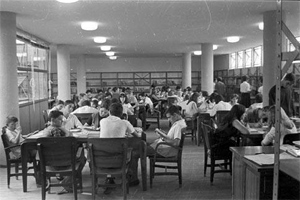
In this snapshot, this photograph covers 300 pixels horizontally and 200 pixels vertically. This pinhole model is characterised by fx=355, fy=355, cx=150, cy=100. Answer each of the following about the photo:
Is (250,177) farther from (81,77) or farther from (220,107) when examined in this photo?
(81,77)

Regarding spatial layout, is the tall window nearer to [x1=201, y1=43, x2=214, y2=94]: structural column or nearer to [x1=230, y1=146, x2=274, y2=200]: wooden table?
[x1=201, y1=43, x2=214, y2=94]: structural column

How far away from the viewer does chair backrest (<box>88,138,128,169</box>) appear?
3.18 meters

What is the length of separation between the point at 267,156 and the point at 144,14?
4010 mm

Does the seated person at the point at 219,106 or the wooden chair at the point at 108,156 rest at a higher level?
the seated person at the point at 219,106

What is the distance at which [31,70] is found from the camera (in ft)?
27.3

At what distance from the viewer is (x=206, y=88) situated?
11016mm

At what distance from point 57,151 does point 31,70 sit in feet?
18.1

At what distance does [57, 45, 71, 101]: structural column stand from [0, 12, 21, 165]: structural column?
5067 mm

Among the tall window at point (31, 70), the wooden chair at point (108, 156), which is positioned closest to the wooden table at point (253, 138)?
the wooden chair at point (108, 156)

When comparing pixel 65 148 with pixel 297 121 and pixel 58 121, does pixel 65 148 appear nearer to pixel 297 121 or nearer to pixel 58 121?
pixel 58 121

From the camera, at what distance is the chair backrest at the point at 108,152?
125 inches

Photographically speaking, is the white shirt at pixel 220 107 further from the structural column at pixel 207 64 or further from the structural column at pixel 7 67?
the structural column at pixel 207 64

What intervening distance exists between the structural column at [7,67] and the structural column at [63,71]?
16.6ft

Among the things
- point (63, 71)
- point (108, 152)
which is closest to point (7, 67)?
point (108, 152)
